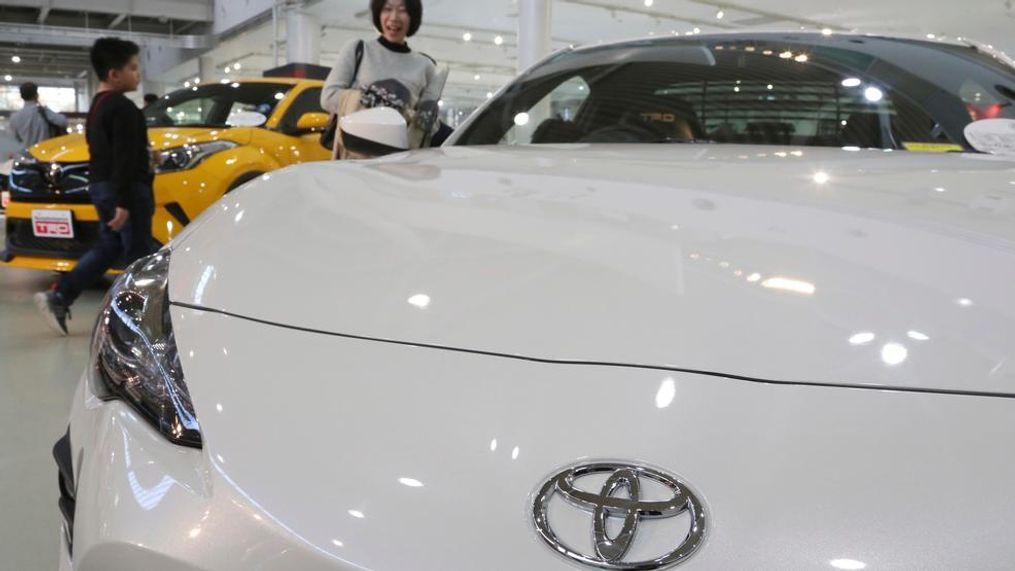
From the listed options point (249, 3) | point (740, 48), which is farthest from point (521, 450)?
point (249, 3)

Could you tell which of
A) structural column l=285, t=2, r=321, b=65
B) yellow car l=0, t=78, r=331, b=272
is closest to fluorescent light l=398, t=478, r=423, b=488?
yellow car l=0, t=78, r=331, b=272

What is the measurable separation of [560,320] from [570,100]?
4.25 feet

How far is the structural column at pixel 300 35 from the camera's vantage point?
10.9m

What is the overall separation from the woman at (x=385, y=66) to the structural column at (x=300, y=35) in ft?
28.7

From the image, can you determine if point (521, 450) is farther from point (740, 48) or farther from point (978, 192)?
point (740, 48)

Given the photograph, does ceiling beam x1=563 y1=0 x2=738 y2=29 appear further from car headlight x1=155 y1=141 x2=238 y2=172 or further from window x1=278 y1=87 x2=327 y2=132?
car headlight x1=155 y1=141 x2=238 y2=172

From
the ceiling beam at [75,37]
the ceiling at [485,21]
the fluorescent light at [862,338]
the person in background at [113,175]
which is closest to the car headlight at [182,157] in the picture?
the person in background at [113,175]

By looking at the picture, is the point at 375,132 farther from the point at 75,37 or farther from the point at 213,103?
the point at 75,37

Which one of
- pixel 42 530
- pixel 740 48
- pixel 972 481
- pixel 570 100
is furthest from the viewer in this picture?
pixel 570 100

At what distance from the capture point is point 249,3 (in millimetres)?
11977

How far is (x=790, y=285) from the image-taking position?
724 millimetres

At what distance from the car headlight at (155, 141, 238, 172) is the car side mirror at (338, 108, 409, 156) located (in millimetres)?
2267

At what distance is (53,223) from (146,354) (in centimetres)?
326

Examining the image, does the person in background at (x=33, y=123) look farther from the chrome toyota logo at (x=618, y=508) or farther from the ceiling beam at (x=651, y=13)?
the chrome toyota logo at (x=618, y=508)
